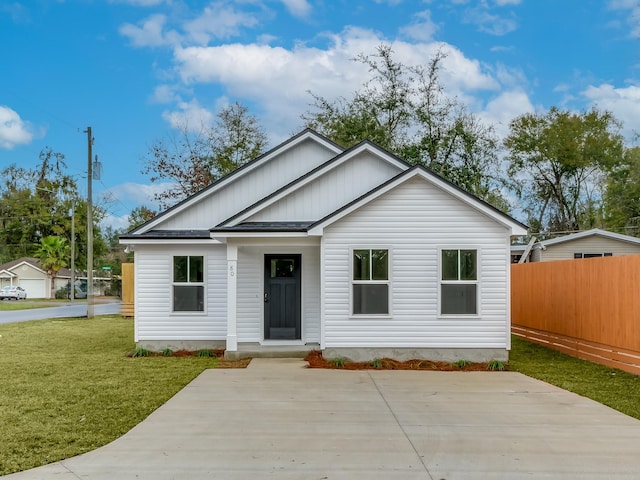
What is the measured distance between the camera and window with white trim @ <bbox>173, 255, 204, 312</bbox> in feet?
45.4

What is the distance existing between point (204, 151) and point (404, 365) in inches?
1074

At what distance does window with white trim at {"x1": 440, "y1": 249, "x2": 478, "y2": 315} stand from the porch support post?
4417mm

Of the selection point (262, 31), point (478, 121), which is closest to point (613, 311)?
point (262, 31)

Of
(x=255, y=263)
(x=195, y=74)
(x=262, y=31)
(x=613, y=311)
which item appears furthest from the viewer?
(x=195, y=74)

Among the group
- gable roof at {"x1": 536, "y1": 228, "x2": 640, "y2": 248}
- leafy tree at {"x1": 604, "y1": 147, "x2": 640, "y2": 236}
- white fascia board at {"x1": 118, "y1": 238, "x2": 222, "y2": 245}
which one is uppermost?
leafy tree at {"x1": 604, "y1": 147, "x2": 640, "y2": 236}

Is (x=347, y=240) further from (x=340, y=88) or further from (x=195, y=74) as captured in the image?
(x=340, y=88)

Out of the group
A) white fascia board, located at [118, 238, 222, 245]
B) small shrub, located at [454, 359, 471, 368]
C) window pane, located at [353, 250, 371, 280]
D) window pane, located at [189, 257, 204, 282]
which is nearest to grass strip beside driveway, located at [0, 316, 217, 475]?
window pane, located at [189, 257, 204, 282]

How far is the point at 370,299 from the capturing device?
1196 centimetres

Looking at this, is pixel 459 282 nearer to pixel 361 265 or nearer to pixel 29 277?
pixel 361 265

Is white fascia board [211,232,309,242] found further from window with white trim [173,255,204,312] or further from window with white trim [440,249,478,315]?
window with white trim [440,249,478,315]

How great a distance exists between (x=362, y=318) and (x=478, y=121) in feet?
77.6

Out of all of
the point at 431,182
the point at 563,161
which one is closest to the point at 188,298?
the point at 431,182

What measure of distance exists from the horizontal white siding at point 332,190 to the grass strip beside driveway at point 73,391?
145 inches

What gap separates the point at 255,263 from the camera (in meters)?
13.5
